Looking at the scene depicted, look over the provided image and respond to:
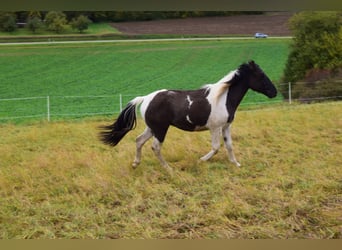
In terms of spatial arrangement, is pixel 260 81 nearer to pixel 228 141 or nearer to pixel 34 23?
pixel 228 141

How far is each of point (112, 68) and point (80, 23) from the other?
398 mm

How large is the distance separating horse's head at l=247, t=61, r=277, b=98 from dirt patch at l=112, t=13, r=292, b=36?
23 centimetres

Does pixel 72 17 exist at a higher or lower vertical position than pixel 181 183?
higher

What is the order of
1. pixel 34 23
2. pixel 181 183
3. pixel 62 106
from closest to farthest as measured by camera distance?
pixel 34 23 < pixel 181 183 < pixel 62 106

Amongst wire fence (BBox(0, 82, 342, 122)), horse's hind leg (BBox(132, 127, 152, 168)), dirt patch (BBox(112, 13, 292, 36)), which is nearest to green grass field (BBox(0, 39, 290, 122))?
wire fence (BBox(0, 82, 342, 122))

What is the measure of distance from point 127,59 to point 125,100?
Answer: 274mm

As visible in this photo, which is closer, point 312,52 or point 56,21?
point 56,21

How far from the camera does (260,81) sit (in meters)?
2.43

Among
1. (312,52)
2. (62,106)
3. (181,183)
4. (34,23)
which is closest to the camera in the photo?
(34,23)

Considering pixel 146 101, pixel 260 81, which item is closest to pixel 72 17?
pixel 146 101

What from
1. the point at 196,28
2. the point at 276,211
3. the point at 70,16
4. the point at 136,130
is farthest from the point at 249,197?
the point at 70,16

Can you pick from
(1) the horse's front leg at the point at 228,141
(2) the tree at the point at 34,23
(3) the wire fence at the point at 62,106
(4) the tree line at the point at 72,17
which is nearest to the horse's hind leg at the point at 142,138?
(3) the wire fence at the point at 62,106

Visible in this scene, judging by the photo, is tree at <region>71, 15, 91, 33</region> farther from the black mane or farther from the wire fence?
the black mane

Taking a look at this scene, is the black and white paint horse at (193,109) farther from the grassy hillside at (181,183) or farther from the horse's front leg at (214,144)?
the grassy hillside at (181,183)
